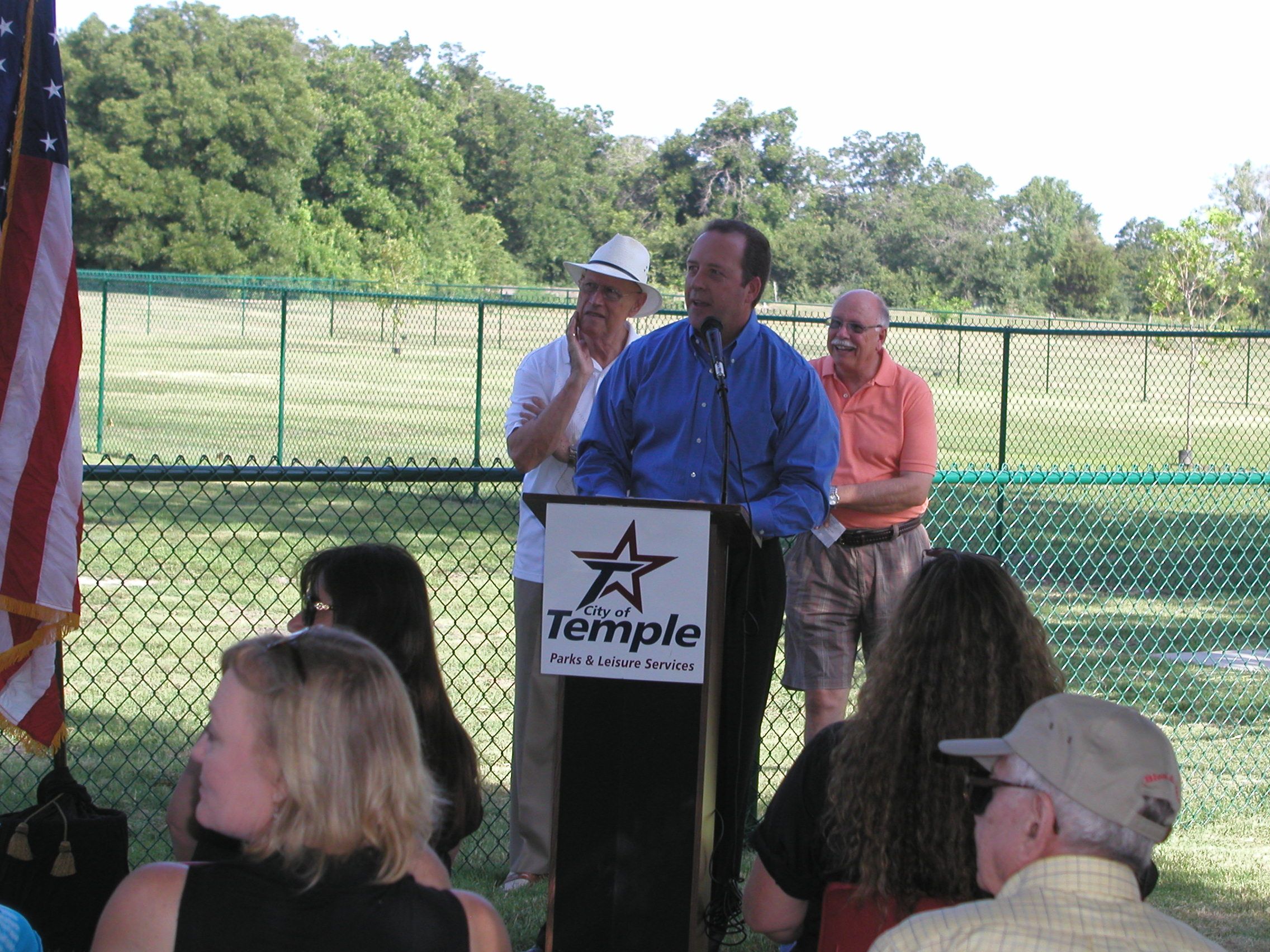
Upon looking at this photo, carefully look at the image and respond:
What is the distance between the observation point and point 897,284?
207ft

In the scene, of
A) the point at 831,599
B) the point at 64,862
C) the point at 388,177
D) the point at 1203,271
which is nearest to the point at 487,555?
the point at 831,599

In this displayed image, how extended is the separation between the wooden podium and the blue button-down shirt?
0.75m

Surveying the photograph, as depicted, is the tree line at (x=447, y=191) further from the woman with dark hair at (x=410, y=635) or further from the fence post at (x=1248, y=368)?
A: the woman with dark hair at (x=410, y=635)

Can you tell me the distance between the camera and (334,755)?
202 cm

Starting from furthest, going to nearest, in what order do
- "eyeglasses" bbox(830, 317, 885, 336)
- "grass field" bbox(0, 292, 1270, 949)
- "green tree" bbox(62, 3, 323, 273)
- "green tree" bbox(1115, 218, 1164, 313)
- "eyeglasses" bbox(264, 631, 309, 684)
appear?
"green tree" bbox(1115, 218, 1164, 313) < "green tree" bbox(62, 3, 323, 273) < "grass field" bbox(0, 292, 1270, 949) < "eyeglasses" bbox(830, 317, 885, 336) < "eyeglasses" bbox(264, 631, 309, 684)

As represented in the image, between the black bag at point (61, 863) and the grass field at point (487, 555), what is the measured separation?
1306 mm

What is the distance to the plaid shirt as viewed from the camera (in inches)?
69.4

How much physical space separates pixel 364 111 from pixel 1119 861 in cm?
6564

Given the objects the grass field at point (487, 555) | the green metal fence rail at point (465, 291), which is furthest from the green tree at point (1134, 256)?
the grass field at point (487, 555)

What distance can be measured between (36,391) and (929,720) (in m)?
2.73

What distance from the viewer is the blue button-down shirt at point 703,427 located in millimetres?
4113

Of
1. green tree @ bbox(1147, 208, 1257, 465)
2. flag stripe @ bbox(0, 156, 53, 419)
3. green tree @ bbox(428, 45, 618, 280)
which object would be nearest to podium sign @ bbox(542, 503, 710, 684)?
flag stripe @ bbox(0, 156, 53, 419)

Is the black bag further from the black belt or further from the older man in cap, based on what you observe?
the black belt

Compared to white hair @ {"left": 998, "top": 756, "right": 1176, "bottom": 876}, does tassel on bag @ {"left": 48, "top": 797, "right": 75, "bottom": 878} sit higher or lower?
lower
